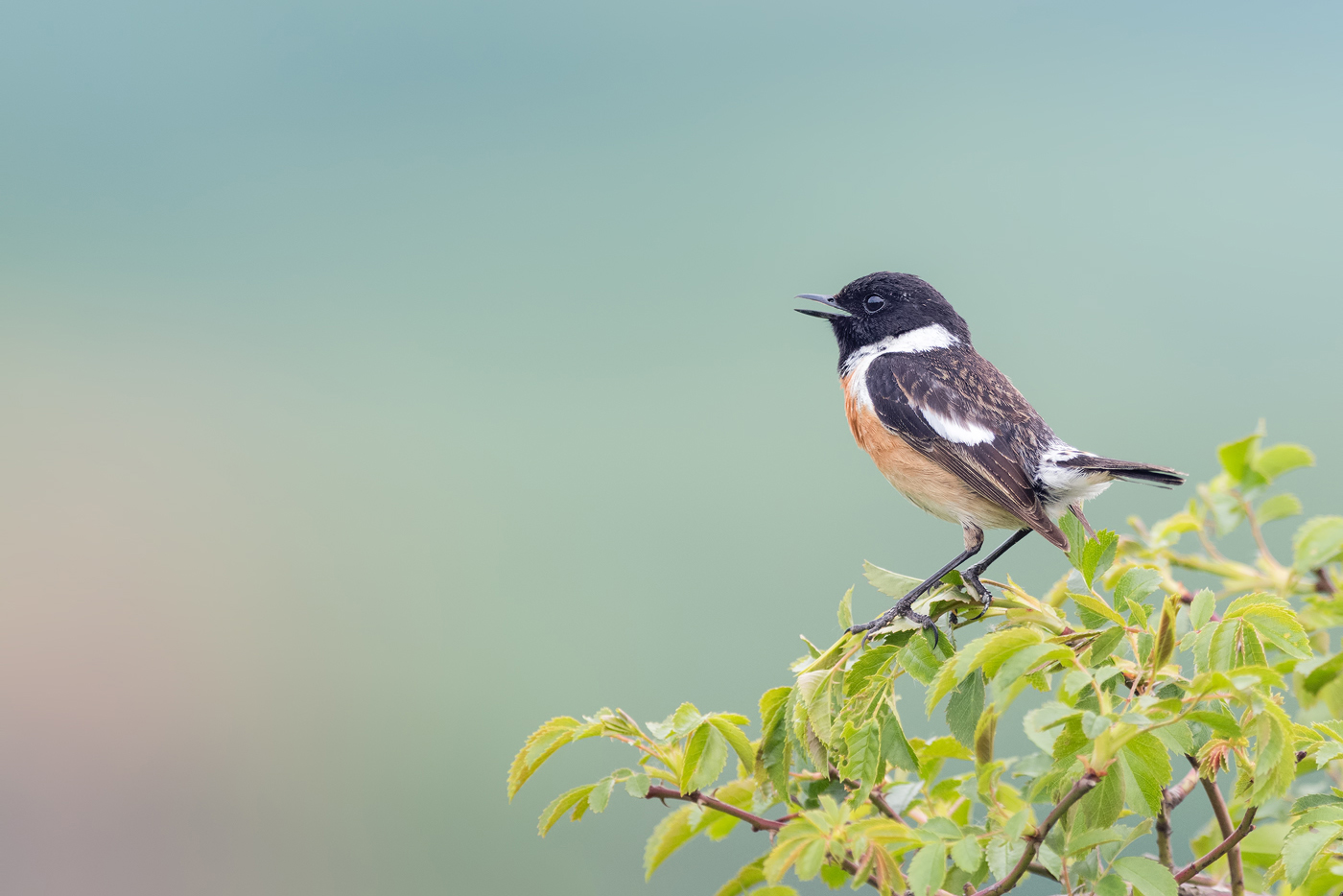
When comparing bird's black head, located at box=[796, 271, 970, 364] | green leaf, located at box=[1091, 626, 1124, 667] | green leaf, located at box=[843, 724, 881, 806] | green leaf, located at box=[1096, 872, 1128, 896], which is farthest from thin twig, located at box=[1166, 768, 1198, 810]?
bird's black head, located at box=[796, 271, 970, 364]

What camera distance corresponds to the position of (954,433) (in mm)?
3506

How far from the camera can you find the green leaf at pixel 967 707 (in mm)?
1895

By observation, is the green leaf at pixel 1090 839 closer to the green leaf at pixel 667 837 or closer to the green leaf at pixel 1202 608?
the green leaf at pixel 1202 608

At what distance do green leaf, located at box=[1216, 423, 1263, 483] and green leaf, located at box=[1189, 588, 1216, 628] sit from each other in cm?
27

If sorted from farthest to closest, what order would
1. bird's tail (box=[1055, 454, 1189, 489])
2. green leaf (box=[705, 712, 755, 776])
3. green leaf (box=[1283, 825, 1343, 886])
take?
1. bird's tail (box=[1055, 454, 1189, 489])
2. green leaf (box=[705, 712, 755, 776])
3. green leaf (box=[1283, 825, 1343, 886])

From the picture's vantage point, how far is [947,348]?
409cm

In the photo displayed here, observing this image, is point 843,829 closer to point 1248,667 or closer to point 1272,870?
point 1248,667

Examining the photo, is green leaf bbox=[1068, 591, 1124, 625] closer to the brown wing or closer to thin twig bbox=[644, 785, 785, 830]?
thin twig bbox=[644, 785, 785, 830]

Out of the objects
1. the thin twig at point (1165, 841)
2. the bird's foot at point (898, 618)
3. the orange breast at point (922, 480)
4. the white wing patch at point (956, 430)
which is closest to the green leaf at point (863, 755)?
the bird's foot at point (898, 618)

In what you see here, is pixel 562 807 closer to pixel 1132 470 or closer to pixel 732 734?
pixel 732 734

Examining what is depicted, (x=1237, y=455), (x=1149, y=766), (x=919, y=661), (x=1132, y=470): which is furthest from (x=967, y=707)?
(x=1132, y=470)

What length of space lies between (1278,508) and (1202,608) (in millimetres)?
486

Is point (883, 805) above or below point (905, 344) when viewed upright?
below

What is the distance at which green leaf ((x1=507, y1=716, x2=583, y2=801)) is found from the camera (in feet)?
6.75
